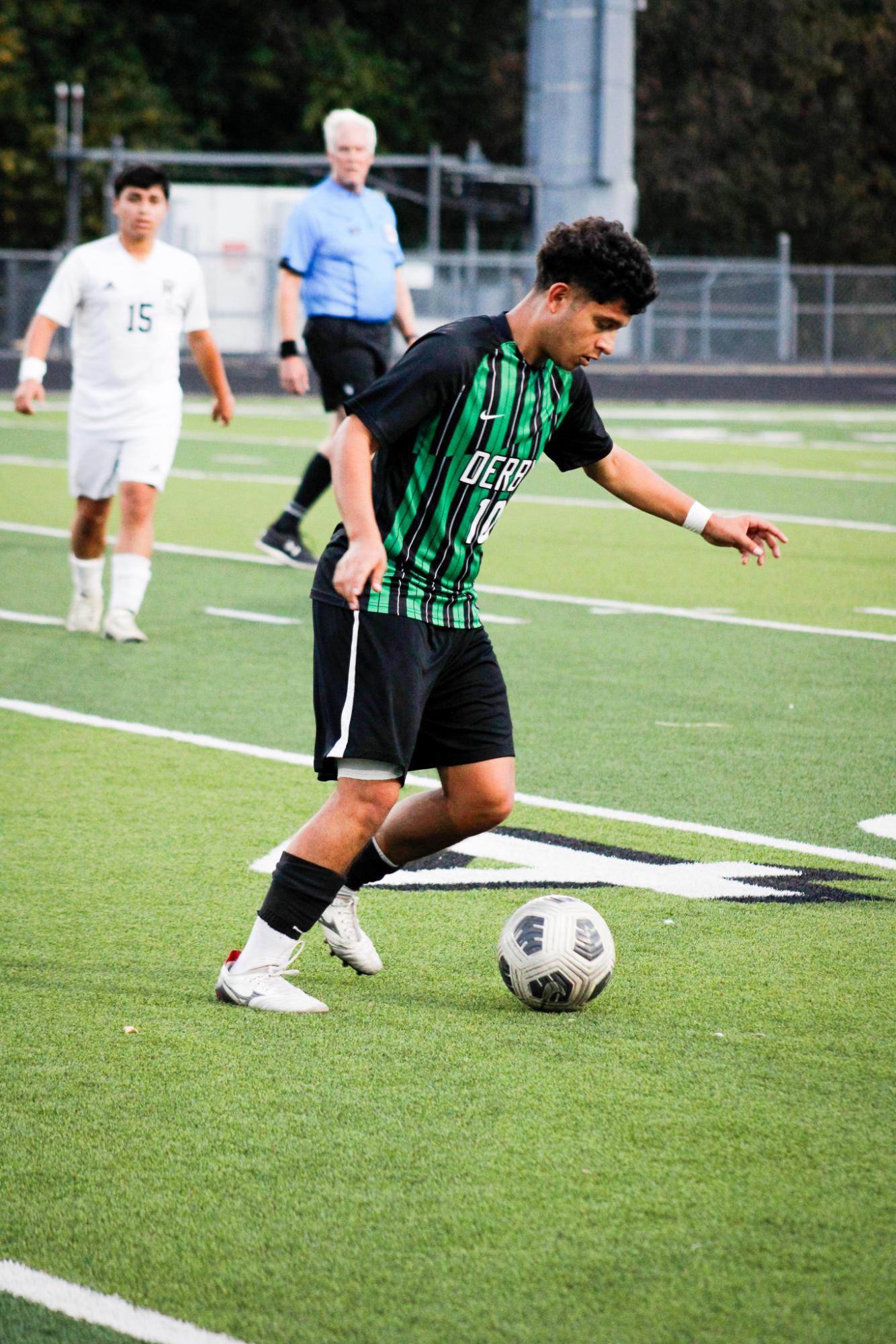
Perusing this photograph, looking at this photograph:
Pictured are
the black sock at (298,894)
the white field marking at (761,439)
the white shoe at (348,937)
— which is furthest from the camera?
the white field marking at (761,439)

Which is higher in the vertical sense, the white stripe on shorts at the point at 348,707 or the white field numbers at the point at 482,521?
the white field numbers at the point at 482,521

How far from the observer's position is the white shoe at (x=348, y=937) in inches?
188

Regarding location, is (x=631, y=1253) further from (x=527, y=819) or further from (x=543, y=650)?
(x=543, y=650)

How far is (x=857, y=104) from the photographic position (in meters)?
51.0

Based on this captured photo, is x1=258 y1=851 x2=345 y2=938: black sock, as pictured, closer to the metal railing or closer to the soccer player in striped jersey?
the soccer player in striped jersey

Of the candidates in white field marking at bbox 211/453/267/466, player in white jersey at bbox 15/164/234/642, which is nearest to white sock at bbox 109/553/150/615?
player in white jersey at bbox 15/164/234/642

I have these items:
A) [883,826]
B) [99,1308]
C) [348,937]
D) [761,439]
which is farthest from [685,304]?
[99,1308]

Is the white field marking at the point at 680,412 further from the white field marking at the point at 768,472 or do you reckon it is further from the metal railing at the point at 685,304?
the white field marking at the point at 768,472

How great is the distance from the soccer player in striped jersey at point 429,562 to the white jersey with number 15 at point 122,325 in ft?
16.4

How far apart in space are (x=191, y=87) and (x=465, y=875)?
156ft

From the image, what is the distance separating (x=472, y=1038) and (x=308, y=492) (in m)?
7.58

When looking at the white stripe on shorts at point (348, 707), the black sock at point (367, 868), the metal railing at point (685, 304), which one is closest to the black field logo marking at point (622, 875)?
the black sock at point (367, 868)

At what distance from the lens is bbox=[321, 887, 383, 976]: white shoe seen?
15.7 ft

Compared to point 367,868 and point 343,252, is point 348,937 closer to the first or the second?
point 367,868
